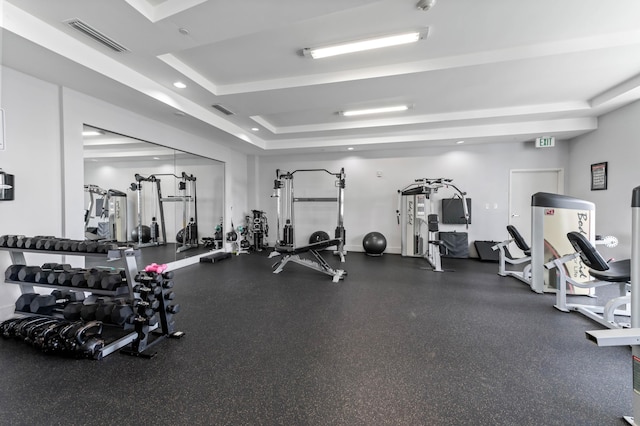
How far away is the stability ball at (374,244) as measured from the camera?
602 cm

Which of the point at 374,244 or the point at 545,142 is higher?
the point at 545,142

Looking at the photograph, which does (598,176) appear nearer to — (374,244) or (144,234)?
(374,244)

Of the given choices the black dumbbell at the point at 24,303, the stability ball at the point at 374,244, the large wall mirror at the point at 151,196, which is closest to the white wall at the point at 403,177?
the stability ball at the point at 374,244

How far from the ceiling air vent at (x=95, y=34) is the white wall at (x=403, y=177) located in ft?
15.3

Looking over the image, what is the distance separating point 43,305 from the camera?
2451 mm

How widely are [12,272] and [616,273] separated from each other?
215 inches

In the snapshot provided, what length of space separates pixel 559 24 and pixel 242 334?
3.88 m

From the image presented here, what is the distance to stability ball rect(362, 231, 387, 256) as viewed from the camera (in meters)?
6.02

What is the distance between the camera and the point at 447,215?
6.00 m

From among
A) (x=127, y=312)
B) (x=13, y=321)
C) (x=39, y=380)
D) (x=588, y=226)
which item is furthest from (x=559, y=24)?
(x=13, y=321)

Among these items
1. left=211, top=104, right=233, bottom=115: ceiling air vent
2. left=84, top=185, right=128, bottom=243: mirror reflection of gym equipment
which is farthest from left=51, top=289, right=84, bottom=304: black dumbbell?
left=211, top=104, right=233, bottom=115: ceiling air vent

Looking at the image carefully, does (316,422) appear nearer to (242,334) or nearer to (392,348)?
(392,348)

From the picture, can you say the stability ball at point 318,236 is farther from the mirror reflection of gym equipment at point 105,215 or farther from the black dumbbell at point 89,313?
the black dumbbell at point 89,313

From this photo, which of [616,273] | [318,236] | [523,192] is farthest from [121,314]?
[523,192]
